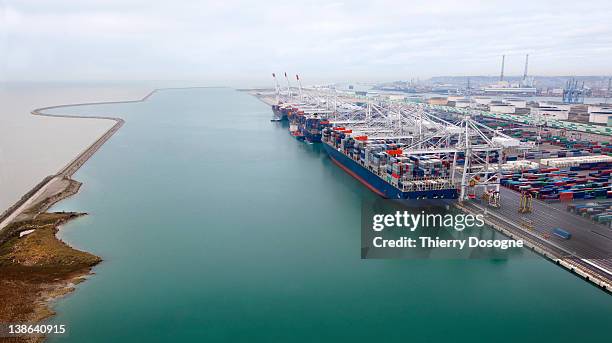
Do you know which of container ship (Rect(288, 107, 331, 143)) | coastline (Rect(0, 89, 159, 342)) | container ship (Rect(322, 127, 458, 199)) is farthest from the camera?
container ship (Rect(288, 107, 331, 143))

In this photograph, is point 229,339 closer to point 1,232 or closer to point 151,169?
point 1,232

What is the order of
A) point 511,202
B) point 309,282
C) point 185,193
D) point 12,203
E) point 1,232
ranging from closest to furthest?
point 309,282 → point 1,232 → point 511,202 → point 12,203 → point 185,193

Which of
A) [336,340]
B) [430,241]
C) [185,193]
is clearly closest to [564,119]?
[430,241]

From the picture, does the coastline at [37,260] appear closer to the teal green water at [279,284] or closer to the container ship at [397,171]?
the teal green water at [279,284]

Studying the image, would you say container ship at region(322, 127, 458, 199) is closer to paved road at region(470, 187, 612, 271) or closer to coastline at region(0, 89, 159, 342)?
paved road at region(470, 187, 612, 271)

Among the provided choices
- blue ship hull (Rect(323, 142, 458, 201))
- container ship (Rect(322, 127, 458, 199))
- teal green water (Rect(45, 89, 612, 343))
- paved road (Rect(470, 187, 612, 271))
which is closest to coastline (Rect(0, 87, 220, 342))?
teal green water (Rect(45, 89, 612, 343))

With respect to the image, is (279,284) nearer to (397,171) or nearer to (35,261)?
(35,261)

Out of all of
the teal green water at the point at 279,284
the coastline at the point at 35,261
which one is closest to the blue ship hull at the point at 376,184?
the teal green water at the point at 279,284

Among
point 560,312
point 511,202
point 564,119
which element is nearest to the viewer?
point 560,312
